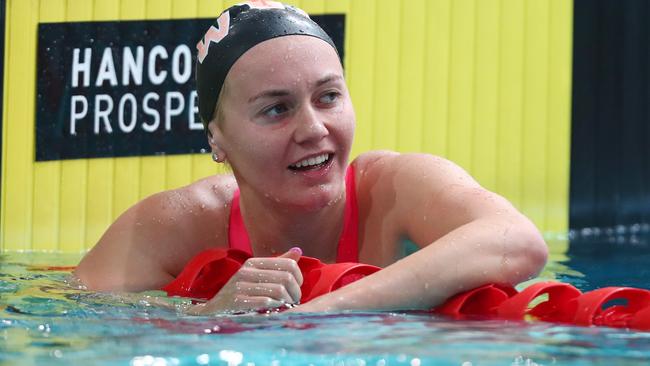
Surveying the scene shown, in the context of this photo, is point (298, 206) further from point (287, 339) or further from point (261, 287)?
point (287, 339)

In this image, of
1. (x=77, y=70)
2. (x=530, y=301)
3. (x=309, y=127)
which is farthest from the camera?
(x=77, y=70)

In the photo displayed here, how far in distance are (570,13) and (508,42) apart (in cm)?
41

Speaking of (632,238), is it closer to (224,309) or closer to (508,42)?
(508,42)

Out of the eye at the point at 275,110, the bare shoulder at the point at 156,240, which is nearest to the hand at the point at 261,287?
the eye at the point at 275,110

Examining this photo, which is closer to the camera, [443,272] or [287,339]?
[287,339]

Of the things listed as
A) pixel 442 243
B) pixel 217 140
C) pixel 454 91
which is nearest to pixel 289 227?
pixel 217 140

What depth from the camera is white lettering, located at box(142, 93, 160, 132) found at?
17.9 feet

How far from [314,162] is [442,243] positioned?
45cm

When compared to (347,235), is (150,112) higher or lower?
higher

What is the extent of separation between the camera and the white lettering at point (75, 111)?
17.5 ft

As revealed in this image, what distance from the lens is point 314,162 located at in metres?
2.83

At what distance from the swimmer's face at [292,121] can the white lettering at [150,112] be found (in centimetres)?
257

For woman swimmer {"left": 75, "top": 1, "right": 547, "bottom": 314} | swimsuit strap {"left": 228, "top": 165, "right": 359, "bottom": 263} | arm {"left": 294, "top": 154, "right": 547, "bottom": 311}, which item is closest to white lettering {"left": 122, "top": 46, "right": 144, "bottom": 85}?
woman swimmer {"left": 75, "top": 1, "right": 547, "bottom": 314}

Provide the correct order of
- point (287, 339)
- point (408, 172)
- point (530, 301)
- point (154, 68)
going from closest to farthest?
point (287, 339) → point (530, 301) → point (408, 172) → point (154, 68)
